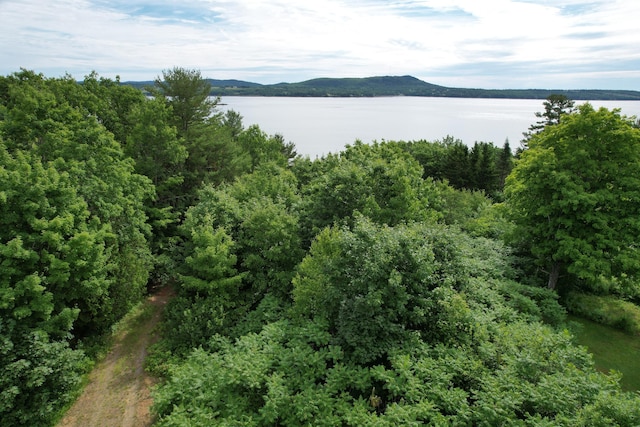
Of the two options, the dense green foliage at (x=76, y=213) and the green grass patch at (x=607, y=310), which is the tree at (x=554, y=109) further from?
the dense green foliage at (x=76, y=213)

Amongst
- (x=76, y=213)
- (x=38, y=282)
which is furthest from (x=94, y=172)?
(x=38, y=282)

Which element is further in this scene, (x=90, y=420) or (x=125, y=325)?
(x=125, y=325)

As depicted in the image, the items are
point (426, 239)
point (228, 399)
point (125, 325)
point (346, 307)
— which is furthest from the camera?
point (125, 325)

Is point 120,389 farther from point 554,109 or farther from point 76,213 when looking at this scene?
point 554,109

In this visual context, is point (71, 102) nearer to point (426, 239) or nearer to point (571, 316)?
point (426, 239)

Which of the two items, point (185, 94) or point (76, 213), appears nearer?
point (76, 213)

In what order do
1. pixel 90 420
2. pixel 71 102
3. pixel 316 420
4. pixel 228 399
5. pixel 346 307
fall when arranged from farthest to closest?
→ pixel 71 102, pixel 90 420, pixel 346 307, pixel 228 399, pixel 316 420

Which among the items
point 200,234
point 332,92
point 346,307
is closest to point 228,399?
point 346,307
